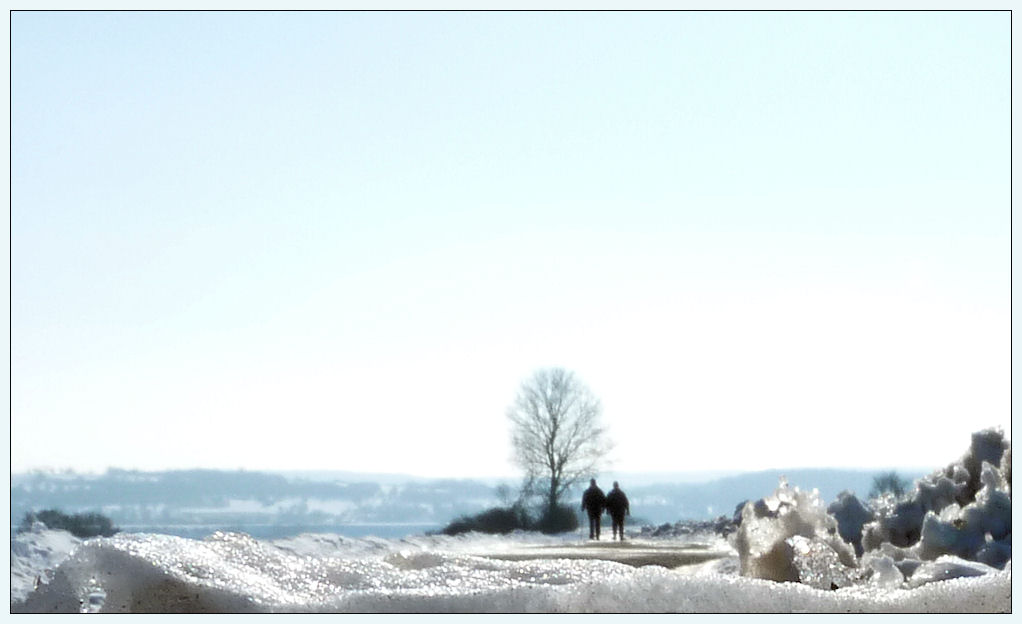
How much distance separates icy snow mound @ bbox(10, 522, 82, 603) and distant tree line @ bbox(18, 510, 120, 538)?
6.2 inches

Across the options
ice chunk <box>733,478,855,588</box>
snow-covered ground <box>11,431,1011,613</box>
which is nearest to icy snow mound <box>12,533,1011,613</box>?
snow-covered ground <box>11,431,1011,613</box>

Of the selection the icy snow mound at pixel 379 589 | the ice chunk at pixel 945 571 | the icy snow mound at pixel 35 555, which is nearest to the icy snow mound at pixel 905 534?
the ice chunk at pixel 945 571

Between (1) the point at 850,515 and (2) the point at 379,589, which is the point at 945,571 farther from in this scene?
(1) the point at 850,515

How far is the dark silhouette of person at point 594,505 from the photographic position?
445 inches

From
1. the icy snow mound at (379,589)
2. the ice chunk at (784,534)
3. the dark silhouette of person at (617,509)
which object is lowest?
the icy snow mound at (379,589)

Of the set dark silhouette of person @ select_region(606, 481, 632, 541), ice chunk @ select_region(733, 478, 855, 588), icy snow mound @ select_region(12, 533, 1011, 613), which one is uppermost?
dark silhouette of person @ select_region(606, 481, 632, 541)

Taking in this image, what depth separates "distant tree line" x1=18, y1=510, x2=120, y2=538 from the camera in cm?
573

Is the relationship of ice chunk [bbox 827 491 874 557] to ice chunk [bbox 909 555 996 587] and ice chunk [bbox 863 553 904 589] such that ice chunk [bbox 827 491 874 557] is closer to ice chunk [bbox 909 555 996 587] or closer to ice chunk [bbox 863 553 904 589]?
ice chunk [bbox 863 553 904 589]

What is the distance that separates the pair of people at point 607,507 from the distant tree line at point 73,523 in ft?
17.2

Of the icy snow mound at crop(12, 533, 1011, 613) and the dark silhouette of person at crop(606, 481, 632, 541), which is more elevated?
the dark silhouette of person at crop(606, 481, 632, 541)

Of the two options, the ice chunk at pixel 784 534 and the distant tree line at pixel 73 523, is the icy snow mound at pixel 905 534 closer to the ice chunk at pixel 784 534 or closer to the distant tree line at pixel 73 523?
the ice chunk at pixel 784 534

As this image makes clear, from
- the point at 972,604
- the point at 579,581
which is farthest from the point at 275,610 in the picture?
the point at 972,604

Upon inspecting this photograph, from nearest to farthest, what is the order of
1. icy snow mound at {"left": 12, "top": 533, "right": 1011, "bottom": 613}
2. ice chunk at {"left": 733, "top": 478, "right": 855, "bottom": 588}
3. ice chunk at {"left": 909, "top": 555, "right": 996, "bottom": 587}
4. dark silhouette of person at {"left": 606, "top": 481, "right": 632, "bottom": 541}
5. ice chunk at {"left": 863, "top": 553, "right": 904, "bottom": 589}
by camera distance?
1. icy snow mound at {"left": 12, "top": 533, "right": 1011, "bottom": 613}
2. ice chunk at {"left": 909, "top": 555, "right": 996, "bottom": 587}
3. ice chunk at {"left": 863, "top": 553, "right": 904, "bottom": 589}
4. ice chunk at {"left": 733, "top": 478, "right": 855, "bottom": 588}
5. dark silhouette of person at {"left": 606, "top": 481, "right": 632, "bottom": 541}

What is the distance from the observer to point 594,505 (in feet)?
38.3
